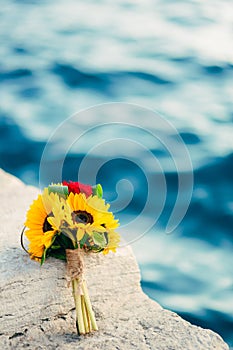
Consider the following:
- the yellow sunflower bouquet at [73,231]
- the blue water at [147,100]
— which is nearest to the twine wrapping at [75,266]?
the yellow sunflower bouquet at [73,231]

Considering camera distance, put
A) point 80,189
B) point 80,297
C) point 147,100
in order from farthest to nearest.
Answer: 1. point 147,100
2. point 80,189
3. point 80,297

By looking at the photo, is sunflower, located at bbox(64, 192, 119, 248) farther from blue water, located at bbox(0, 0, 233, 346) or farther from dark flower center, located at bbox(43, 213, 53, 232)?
blue water, located at bbox(0, 0, 233, 346)

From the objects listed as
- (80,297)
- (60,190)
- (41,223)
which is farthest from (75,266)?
(60,190)

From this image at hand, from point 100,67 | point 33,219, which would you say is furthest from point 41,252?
point 100,67

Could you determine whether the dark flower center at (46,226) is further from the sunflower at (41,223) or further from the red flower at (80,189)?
the red flower at (80,189)

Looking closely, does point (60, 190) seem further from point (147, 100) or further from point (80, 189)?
point (147, 100)

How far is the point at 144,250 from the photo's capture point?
4.33 metres

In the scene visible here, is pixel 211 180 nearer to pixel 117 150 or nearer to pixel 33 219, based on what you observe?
pixel 117 150

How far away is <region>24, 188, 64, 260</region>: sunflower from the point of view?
304 cm

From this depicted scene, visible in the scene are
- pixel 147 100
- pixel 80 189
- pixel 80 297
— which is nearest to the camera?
pixel 80 297

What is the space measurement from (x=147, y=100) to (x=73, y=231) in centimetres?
288

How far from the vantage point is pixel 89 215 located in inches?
121

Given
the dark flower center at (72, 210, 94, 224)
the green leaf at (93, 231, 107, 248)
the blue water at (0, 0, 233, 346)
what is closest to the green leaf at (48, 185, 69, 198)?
the dark flower center at (72, 210, 94, 224)

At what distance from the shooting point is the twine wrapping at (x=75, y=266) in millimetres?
3045
